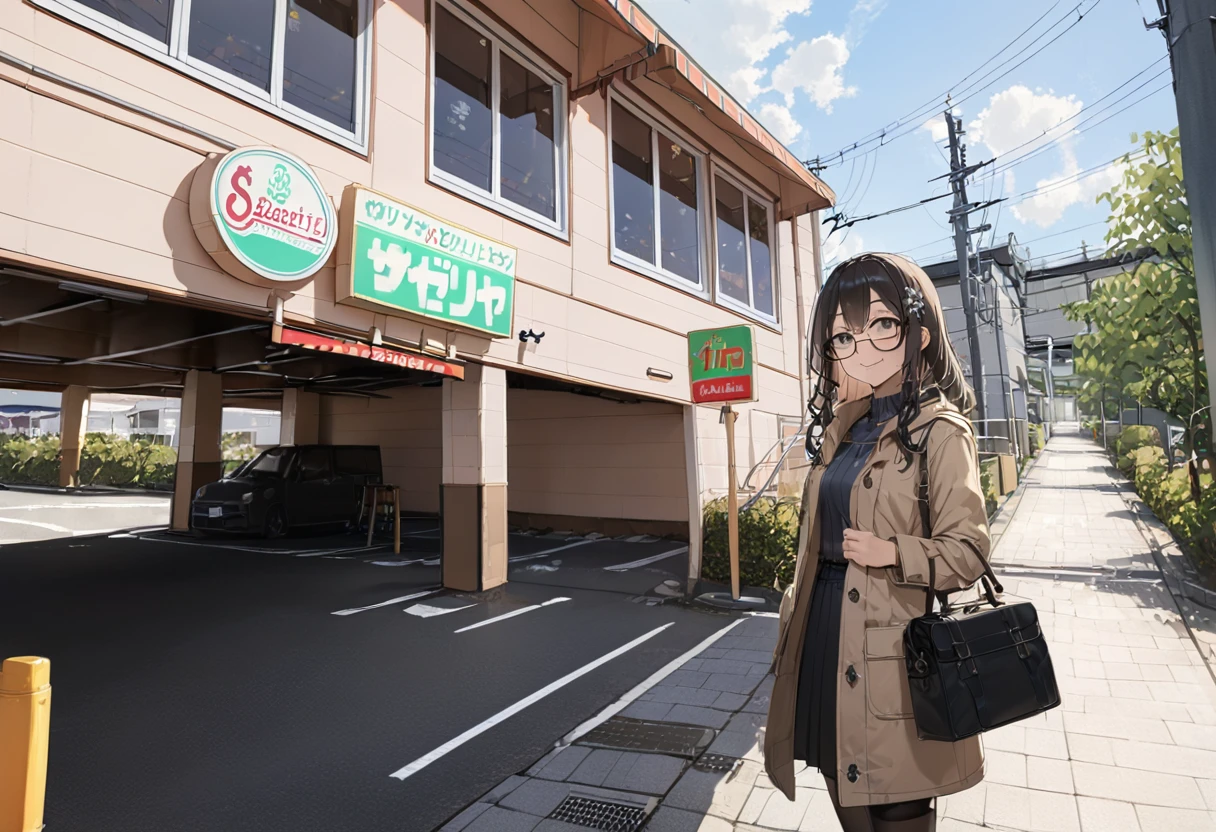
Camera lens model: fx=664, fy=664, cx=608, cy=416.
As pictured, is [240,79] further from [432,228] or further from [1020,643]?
[1020,643]

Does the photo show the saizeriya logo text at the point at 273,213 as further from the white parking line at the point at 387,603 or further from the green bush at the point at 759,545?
the green bush at the point at 759,545

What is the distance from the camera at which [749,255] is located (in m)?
12.6

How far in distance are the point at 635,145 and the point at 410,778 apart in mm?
9326

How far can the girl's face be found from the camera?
2068 mm

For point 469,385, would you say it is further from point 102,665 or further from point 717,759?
point 717,759

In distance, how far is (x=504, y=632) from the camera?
6.27m

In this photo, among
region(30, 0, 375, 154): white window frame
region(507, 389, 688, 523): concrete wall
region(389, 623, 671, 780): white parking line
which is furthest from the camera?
region(507, 389, 688, 523): concrete wall

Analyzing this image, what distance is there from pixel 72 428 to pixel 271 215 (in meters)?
20.1

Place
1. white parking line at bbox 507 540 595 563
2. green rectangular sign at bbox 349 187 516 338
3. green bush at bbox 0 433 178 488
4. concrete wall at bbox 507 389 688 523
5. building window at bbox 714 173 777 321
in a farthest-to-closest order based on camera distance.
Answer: green bush at bbox 0 433 178 488 → concrete wall at bbox 507 389 688 523 → building window at bbox 714 173 777 321 → white parking line at bbox 507 540 595 563 → green rectangular sign at bbox 349 187 516 338

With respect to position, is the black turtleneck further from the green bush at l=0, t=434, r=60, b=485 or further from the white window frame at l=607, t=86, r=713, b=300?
the green bush at l=0, t=434, r=60, b=485

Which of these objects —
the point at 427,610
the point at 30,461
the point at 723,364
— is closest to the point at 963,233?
the point at 723,364

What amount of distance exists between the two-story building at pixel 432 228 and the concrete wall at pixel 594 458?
5 centimetres

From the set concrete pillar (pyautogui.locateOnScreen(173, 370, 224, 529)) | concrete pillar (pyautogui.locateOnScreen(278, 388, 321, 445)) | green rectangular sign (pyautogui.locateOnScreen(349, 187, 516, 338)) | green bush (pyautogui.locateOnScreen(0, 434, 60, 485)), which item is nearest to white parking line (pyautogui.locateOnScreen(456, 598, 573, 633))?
green rectangular sign (pyautogui.locateOnScreen(349, 187, 516, 338))

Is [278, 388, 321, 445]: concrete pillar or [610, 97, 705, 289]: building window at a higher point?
[610, 97, 705, 289]: building window
